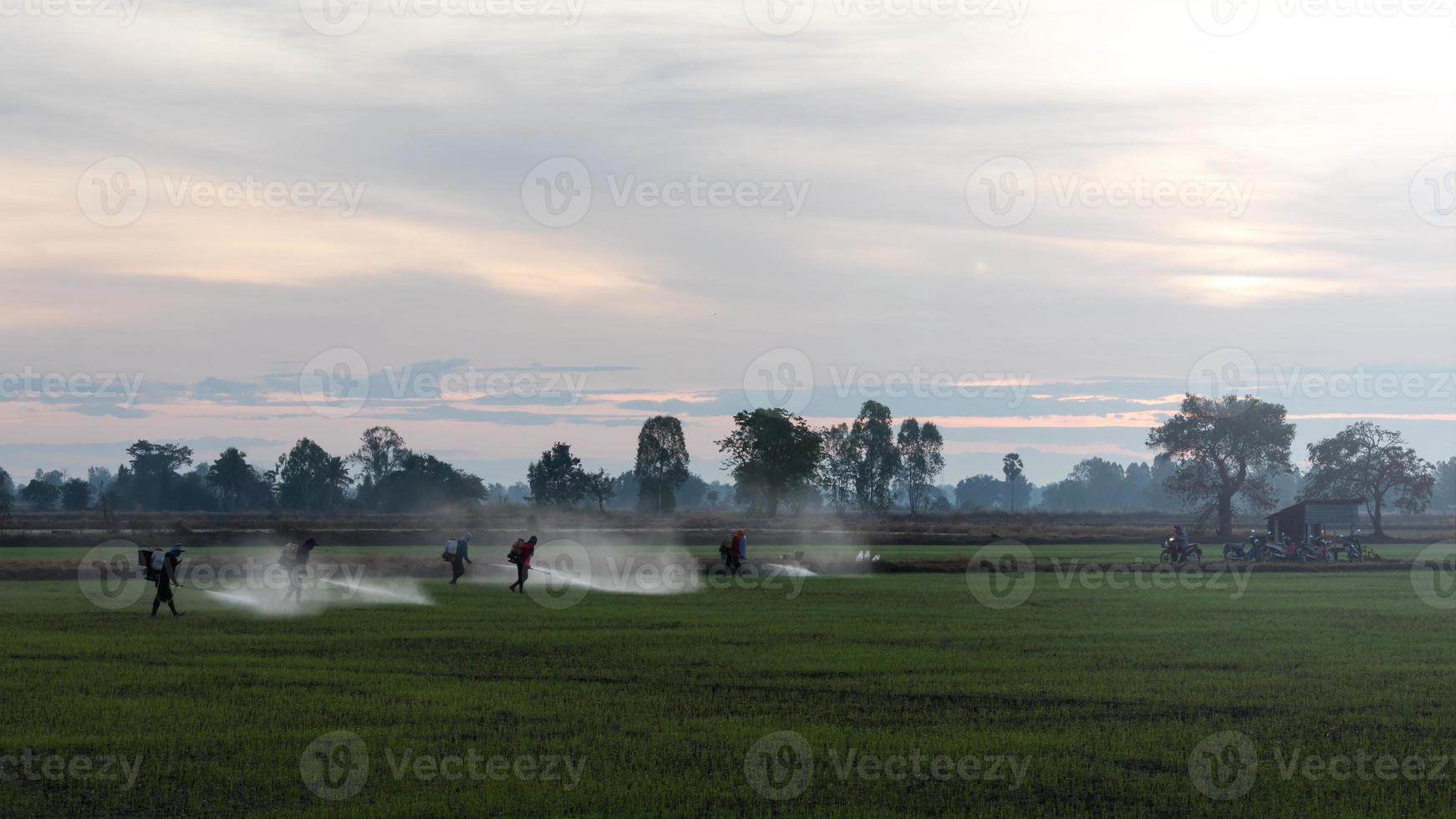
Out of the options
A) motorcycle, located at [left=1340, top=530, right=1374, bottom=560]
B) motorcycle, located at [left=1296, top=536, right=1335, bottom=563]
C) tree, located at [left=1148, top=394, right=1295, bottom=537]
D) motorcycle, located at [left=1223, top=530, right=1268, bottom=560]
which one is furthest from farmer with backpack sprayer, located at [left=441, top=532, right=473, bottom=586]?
tree, located at [left=1148, top=394, right=1295, bottom=537]

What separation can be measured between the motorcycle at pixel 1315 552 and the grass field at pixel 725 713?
130 feet

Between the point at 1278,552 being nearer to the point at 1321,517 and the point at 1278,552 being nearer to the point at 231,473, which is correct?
the point at 1321,517

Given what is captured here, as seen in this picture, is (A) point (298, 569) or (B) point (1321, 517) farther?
(B) point (1321, 517)

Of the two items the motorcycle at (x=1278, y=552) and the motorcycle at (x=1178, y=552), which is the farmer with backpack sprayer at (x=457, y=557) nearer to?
the motorcycle at (x=1178, y=552)

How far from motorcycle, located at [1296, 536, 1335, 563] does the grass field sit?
39493 mm

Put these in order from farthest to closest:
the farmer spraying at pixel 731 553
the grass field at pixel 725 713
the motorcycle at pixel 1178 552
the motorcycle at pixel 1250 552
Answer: the motorcycle at pixel 1250 552 < the motorcycle at pixel 1178 552 < the farmer spraying at pixel 731 553 < the grass field at pixel 725 713

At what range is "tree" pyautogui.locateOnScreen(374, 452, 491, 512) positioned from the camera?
600ft

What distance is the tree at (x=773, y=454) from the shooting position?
538 feet

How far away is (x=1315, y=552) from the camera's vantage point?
73.8 m

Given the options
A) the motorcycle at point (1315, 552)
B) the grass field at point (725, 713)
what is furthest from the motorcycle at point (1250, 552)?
the grass field at point (725, 713)

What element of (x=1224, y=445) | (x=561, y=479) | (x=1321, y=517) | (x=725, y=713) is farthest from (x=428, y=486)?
(x=725, y=713)

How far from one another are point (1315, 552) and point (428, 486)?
132918 millimetres

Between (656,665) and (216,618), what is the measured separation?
1508 centimetres

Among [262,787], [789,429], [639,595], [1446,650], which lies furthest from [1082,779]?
[789,429]
